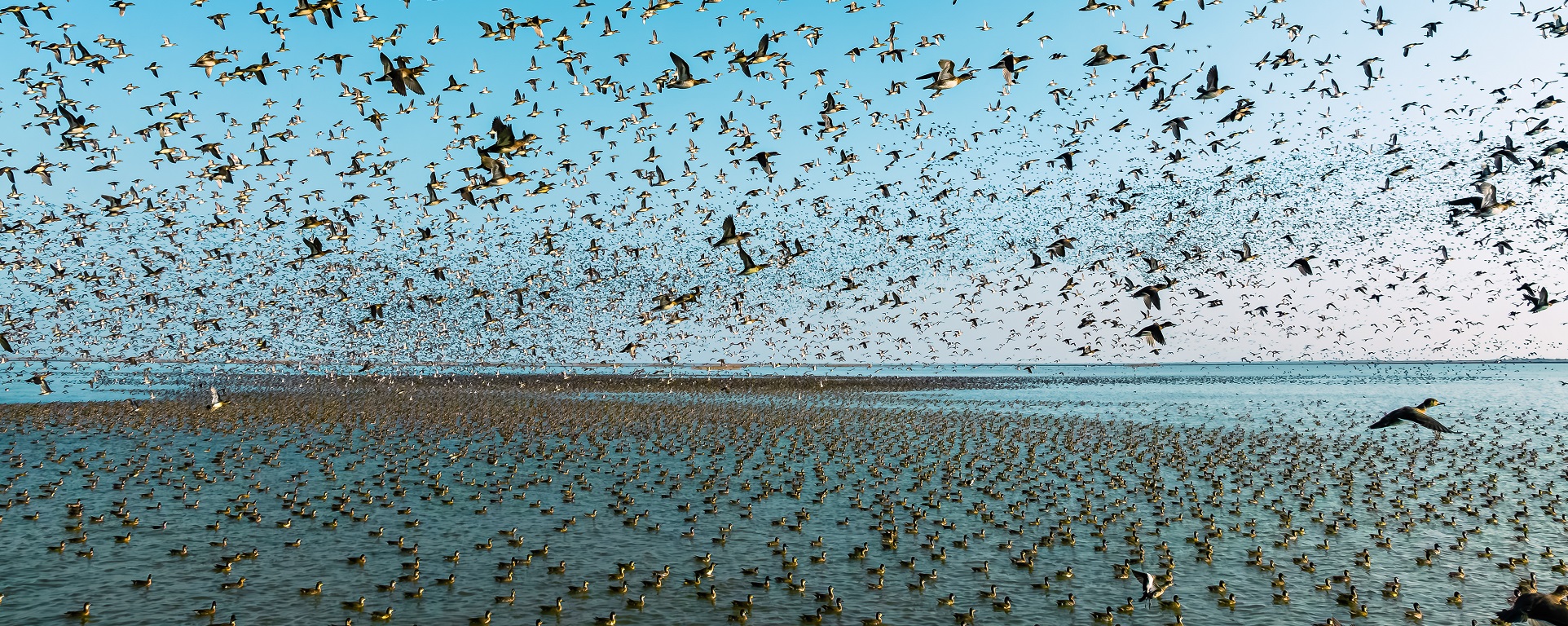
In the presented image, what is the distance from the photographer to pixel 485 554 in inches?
862

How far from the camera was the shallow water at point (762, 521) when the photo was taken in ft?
59.5

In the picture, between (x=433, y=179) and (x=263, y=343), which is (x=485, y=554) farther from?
(x=263, y=343)

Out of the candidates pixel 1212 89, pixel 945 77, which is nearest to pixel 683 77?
pixel 945 77

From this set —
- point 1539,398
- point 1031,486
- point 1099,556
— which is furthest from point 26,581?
point 1539,398

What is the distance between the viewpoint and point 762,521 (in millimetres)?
25953

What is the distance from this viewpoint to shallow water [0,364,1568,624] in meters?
18.1

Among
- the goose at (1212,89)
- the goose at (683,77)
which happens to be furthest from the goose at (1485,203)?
the goose at (683,77)

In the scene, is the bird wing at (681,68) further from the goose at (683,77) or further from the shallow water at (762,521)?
the shallow water at (762,521)

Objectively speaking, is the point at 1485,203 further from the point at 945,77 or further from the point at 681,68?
the point at 681,68

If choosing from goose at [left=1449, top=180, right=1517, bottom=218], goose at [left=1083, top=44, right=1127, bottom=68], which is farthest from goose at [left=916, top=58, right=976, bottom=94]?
goose at [left=1449, top=180, right=1517, bottom=218]

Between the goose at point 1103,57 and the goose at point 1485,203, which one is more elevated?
the goose at point 1103,57

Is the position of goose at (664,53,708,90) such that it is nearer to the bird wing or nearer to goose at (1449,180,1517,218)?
the bird wing

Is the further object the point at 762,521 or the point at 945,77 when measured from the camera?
the point at 762,521

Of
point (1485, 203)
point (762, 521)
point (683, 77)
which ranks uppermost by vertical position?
point (683, 77)
